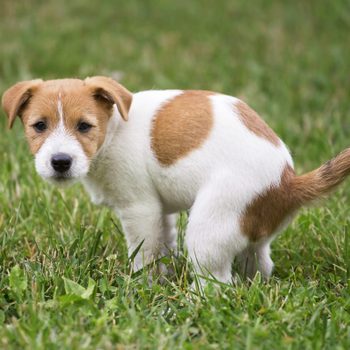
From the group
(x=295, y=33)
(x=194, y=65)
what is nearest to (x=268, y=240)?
(x=194, y=65)

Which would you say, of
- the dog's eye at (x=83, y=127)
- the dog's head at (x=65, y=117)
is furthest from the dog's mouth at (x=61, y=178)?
the dog's eye at (x=83, y=127)

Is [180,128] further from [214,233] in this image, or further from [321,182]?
[321,182]

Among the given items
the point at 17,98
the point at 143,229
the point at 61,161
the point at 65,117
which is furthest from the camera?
the point at 143,229

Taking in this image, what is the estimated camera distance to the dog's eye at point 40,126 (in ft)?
14.6

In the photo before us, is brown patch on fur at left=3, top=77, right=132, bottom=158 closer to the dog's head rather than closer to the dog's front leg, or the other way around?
the dog's head

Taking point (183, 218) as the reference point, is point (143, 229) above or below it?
above

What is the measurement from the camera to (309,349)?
146 inches

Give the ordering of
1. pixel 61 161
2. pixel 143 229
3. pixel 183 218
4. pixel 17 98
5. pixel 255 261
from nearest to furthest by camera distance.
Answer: pixel 61 161
pixel 17 98
pixel 143 229
pixel 255 261
pixel 183 218

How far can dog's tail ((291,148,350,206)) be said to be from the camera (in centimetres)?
446

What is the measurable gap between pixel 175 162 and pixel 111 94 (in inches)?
21.6

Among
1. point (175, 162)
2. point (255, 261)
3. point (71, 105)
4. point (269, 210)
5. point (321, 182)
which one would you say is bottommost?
point (255, 261)

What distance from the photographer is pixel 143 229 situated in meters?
4.67

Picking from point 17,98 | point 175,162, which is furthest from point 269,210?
point 17,98

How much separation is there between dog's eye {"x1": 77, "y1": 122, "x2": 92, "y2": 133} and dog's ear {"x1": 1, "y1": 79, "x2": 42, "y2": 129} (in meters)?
0.38
